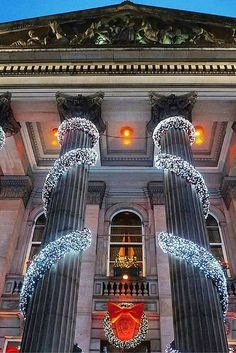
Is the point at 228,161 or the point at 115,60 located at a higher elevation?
the point at 115,60

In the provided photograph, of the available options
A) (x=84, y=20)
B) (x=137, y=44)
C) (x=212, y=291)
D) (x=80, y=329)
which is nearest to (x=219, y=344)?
(x=212, y=291)

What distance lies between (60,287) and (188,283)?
2.39 meters

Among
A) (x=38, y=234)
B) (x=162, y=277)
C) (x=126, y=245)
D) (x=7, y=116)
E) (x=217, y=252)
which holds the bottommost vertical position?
(x=162, y=277)

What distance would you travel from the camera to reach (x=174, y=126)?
10.5 metres

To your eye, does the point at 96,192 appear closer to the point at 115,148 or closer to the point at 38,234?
the point at 115,148

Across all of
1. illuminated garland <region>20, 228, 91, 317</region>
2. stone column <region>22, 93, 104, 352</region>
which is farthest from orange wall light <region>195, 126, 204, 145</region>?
illuminated garland <region>20, 228, 91, 317</region>

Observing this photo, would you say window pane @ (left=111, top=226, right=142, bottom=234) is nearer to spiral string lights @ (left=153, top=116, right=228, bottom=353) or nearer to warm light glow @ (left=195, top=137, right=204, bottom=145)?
warm light glow @ (left=195, top=137, right=204, bottom=145)

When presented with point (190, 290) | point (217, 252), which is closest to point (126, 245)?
point (217, 252)

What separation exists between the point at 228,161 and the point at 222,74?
11.6 feet

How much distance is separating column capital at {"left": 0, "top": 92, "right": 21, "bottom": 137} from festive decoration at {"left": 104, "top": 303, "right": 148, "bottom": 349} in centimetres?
578

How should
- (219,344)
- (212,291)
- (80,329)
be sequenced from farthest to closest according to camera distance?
(80,329) < (212,291) < (219,344)

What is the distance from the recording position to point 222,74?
39.6ft

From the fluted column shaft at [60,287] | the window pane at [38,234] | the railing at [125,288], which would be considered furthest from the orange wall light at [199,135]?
the window pane at [38,234]

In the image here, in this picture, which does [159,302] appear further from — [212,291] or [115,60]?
[115,60]
